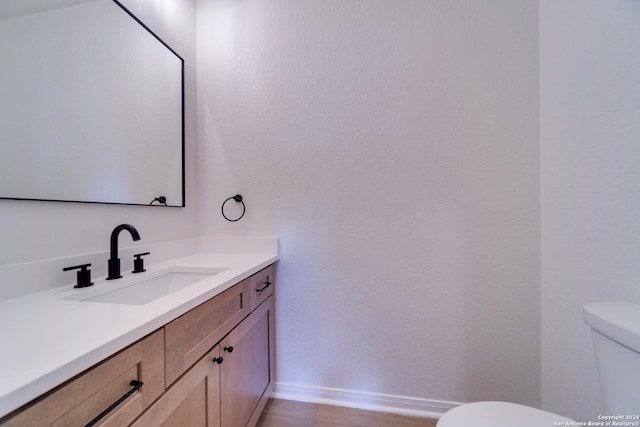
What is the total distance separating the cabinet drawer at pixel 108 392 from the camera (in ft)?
1.37

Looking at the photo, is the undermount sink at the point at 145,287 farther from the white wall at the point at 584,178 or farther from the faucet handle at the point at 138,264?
the white wall at the point at 584,178

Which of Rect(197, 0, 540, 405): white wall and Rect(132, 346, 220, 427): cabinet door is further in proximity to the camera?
Rect(197, 0, 540, 405): white wall

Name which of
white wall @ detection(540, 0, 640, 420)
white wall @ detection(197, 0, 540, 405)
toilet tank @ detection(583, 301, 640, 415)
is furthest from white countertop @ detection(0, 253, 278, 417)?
white wall @ detection(540, 0, 640, 420)

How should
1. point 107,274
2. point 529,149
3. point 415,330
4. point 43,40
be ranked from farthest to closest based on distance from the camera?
point 415,330
point 529,149
point 107,274
point 43,40

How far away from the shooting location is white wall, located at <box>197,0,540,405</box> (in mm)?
1281

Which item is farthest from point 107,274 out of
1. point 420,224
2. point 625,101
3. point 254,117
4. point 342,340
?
point 625,101

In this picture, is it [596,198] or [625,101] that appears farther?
[596,198]

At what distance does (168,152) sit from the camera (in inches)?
55.5

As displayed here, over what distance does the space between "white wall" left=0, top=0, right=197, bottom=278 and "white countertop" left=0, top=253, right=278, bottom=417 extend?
0.16 m

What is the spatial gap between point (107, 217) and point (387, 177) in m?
1.39

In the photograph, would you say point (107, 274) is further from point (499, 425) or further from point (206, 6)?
point (206, 6)

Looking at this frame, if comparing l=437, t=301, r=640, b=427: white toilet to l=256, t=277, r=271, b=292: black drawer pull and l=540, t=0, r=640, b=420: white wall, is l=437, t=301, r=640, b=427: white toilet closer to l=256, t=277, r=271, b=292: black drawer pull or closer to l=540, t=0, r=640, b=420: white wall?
l=540, t=0, r=640, b=420: white wall

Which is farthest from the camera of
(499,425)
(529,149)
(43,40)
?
(529,149)

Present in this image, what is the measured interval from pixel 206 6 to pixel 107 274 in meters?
1.73
